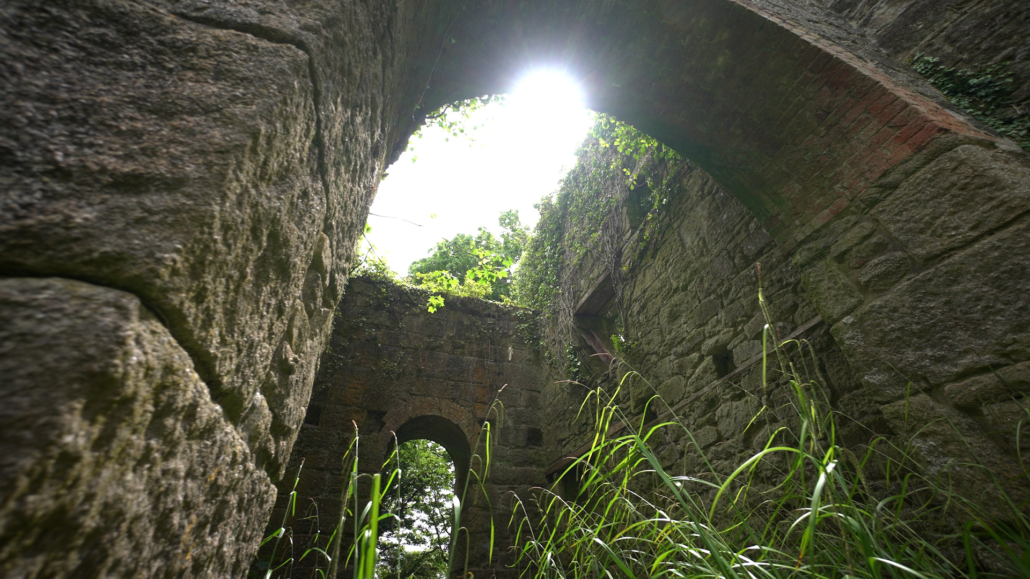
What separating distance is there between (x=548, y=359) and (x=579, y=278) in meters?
1.13

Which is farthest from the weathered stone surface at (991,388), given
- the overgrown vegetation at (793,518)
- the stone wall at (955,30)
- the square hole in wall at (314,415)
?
the square hole in wall at (314,415)

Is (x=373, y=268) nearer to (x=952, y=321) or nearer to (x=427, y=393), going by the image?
(x=427, y=393)

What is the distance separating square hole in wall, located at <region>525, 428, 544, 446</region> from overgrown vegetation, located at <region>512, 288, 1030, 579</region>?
189 centimetres

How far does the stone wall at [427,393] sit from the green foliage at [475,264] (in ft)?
1.10

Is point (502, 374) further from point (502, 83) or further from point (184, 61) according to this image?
point (184, 61)

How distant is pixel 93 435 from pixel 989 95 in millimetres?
3417

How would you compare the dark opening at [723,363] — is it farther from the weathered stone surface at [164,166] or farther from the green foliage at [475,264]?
the weathered stone surface at [164,166]

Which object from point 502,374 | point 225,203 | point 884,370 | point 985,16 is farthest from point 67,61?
point 502,374

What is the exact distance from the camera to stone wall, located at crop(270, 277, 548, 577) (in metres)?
4.72

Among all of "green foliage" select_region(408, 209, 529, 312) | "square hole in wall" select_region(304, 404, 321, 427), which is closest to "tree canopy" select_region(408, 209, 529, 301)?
"green foliage" select_region(408, 209, 529, 312)

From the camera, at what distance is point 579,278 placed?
554 centimetres

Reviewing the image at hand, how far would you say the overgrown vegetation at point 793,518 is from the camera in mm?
945

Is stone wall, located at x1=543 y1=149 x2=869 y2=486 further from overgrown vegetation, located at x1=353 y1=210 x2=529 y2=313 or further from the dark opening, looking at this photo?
overgrown vegetation, located at x1=353 y1=210 x2=529 y2=313

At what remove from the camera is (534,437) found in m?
5.68
